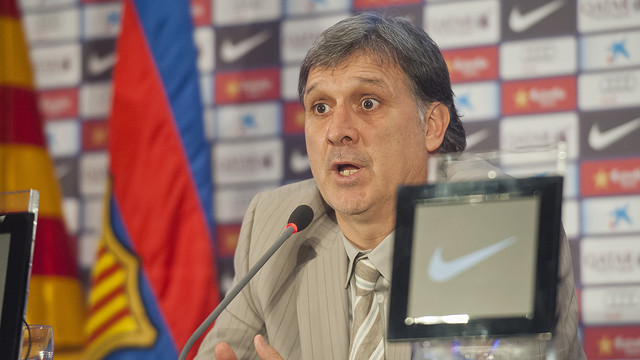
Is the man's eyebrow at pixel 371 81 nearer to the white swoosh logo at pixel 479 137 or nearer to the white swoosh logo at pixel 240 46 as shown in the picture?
the white swoosh logo at pixel 479 137

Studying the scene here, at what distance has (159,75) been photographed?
3.49 metres

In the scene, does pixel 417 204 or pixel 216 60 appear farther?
pixel 216 60

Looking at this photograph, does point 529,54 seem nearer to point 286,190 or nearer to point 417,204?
point 286,190

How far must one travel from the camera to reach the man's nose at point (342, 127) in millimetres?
1973

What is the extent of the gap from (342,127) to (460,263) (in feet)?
2.84

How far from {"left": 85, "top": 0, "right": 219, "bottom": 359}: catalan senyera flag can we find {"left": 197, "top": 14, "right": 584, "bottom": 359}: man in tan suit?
1.33 meters

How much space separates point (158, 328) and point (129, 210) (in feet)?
1.91

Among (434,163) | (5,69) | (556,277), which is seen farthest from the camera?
(5,69)

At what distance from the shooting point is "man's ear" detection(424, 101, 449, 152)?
2.15 metres

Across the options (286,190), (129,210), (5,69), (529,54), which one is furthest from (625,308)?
(5,69)

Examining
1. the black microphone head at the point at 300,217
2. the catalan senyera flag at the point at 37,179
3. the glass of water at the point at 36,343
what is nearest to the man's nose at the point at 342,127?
the black microphone head at the point at 300,217

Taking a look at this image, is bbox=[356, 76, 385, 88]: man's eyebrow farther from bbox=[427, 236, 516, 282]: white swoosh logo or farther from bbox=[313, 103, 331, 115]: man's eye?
bbox=[427, 236, 516, 282]: white swoosh logo

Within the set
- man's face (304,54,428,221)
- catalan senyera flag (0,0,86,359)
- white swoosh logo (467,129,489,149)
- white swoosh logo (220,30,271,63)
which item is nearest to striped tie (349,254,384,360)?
man's face (304,54,428,221)

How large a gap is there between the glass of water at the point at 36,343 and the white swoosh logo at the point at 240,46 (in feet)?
8.36
